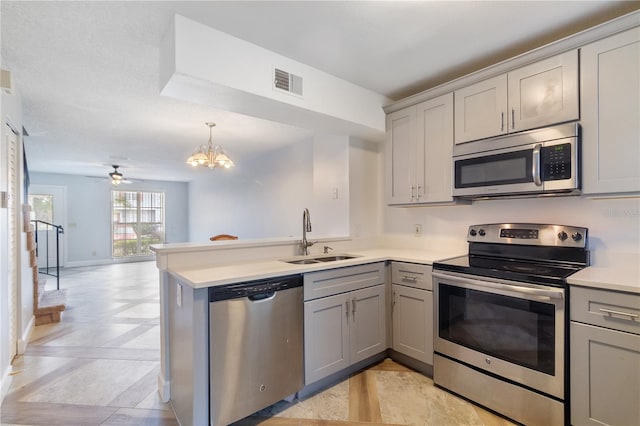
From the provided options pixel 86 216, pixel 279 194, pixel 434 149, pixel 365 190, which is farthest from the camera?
pixel 86 216

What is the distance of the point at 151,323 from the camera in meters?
3.49

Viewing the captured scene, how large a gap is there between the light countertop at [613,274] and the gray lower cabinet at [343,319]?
127cm

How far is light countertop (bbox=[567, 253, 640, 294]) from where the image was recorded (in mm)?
1442

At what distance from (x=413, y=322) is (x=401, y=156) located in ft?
4.85

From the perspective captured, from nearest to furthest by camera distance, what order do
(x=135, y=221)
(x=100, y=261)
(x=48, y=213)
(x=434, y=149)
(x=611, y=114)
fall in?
1. (x=611, y=114)
2. (x=434, y=149)
3. (x=48, y=213)
4. (x=100, y=261)
5. (x=135, y=221)

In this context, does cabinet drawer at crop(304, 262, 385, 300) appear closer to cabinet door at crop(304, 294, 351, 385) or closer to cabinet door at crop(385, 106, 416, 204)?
cabinet door at crop(304, 294, 351, 385)

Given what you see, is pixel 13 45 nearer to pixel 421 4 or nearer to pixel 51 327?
pixel 421 4

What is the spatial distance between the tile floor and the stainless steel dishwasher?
0.22 m

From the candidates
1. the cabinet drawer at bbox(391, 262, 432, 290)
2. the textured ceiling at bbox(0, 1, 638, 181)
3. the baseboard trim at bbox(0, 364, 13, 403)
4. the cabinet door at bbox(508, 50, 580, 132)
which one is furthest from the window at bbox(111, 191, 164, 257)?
the cabinet door at bbox(508, 50, 580, 132)

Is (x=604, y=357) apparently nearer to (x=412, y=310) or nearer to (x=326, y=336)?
(x=412, y=310)

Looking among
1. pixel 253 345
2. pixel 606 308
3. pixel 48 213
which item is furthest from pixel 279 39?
pixel 48 213

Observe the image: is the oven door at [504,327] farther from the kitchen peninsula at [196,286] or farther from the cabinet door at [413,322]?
the kitchen peninsula at [196,286]

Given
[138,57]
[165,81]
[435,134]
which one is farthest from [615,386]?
[138,57]

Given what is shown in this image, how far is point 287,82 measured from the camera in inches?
87.3
